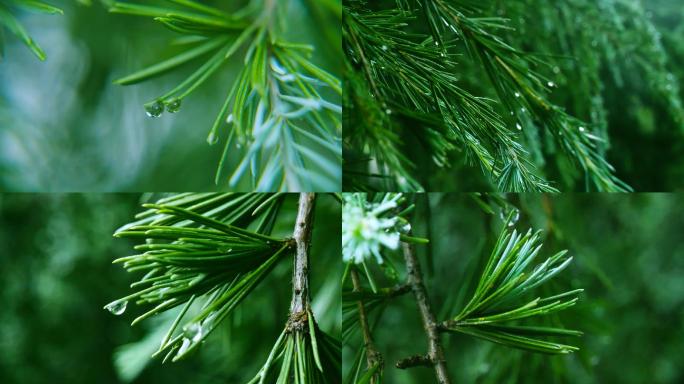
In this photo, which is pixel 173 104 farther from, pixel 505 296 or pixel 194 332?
pixel 505 296

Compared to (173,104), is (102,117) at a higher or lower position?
higher

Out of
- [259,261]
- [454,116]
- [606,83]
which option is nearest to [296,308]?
[259,261]

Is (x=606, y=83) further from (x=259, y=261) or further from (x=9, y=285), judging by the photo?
(x=9, y=285)

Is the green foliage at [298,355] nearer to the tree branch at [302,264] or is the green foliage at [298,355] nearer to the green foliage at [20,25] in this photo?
the tree branch at [302,264]

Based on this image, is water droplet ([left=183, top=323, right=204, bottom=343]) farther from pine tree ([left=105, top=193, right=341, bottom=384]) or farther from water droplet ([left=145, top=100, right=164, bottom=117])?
water droplet ([left=145, top=100, right=164, bottom=117])

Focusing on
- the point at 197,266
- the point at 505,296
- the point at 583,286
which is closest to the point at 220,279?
the point at 197,266
